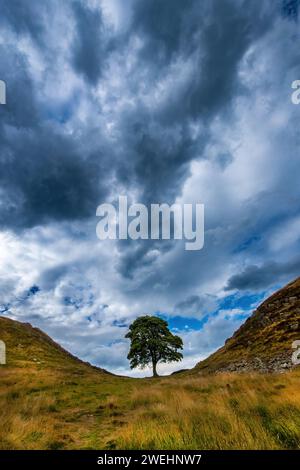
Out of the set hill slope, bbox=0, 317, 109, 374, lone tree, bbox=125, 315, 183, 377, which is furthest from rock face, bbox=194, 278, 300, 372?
hill slope, bbox=0, 317, 109, 374

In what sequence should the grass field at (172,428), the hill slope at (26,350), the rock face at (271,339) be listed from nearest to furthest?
the grass field at (172,428) → the rock face at (271,339) → the hill slope at (26,350)

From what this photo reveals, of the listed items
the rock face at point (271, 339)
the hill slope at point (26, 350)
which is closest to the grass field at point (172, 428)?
the rock face at point (271, 339)

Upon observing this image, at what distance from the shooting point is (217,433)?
5.77m

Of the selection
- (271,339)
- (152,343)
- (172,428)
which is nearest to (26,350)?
(152,343)

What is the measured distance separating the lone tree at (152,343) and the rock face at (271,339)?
42.9 ft

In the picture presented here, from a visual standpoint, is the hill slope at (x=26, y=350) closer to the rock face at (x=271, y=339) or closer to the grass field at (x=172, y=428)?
the rock face at (x=271, y=339)

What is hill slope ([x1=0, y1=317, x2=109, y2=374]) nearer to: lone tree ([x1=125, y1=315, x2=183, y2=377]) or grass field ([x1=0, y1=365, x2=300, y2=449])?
lone tree ([x1=125, y1=315, x2=183, y2=377])

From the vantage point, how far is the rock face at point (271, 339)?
76.0ft

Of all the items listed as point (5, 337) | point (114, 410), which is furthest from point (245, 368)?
point (5, 337)

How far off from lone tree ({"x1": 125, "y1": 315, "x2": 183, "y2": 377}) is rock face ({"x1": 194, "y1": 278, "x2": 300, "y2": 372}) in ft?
42.9

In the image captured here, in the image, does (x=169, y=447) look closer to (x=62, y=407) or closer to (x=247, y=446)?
(x=247, y=446)

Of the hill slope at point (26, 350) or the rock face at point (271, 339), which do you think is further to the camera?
the hill slope at point (26, 350)

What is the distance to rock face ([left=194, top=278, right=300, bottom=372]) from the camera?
23.2m

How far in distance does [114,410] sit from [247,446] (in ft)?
26.3
